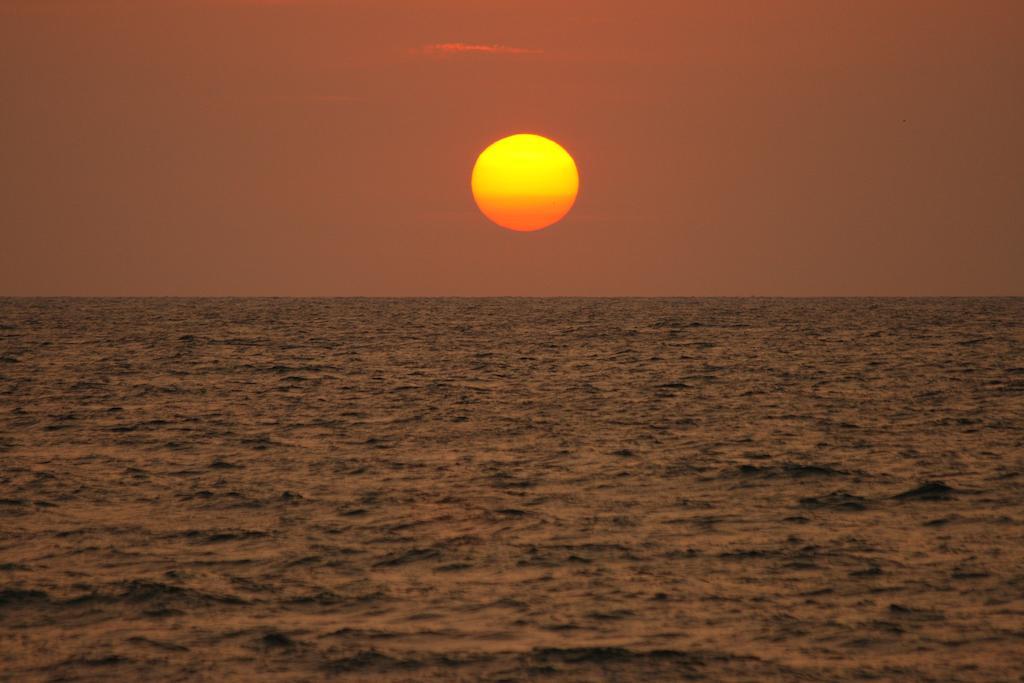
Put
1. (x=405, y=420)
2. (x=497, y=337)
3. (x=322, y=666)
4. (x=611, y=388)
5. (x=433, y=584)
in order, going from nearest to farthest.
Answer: (x=322, y=666), (x=433, y=584), (x=405, y=420), (x=611, y=388), (x=497, y=337)

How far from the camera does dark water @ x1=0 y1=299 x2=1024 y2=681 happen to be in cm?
1339

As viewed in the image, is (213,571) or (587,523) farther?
(587,523)

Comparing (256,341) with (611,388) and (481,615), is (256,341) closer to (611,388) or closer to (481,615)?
(611,388)

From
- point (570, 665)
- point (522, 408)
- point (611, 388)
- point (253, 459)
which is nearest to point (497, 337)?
point (611, 388)

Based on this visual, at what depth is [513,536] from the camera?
18.7 metres

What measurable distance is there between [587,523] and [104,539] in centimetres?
744

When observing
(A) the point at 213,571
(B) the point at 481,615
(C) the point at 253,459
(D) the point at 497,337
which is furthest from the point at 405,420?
(D) the point at 497,337

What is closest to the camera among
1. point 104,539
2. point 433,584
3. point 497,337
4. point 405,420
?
point 433,584

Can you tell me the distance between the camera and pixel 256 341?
84125 mm

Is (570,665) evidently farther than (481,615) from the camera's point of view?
No

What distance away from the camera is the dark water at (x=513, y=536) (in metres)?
13.4

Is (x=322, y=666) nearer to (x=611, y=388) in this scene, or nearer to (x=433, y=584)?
(x=433, y=584)

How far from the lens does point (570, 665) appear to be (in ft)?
42.6

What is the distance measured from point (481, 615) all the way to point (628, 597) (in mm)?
1941
